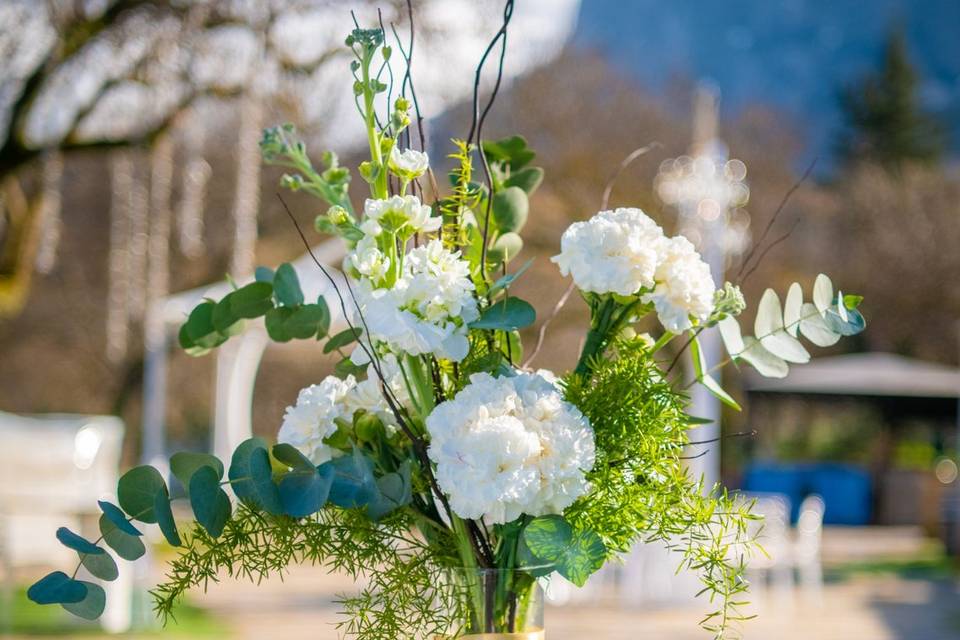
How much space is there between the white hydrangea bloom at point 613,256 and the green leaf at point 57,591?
23.9 inches

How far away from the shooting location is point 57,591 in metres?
1.23

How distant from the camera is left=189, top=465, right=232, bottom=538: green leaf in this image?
124 cm

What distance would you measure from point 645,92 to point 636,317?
61.1 ft

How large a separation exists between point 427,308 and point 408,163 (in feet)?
0.53

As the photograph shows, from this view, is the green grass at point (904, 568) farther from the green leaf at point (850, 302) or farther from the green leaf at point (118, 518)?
the green leaf at point (118, 518)

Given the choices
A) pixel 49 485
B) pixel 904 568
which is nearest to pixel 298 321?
pixel 49 485

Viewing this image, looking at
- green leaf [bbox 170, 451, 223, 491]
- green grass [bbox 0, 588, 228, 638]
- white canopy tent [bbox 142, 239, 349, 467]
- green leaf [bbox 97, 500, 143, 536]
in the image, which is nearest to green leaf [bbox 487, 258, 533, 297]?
green leaf [bbox 170, 451, 223, 491]

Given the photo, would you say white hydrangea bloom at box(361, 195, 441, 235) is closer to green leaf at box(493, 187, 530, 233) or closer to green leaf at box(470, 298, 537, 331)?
green leaf at box(470, 298, 537, 331)

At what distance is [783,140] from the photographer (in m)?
21.5

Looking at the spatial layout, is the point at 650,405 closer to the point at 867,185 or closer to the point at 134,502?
the point at 134,502

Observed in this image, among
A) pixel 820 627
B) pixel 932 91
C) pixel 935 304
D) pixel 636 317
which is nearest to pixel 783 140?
pixel 935 304

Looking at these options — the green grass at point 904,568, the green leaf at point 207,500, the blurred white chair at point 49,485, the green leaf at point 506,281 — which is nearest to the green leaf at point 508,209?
the green leaf at point 506,281

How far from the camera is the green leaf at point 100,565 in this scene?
48.8 inches

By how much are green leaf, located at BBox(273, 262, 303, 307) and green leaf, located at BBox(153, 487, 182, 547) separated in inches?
10.7
